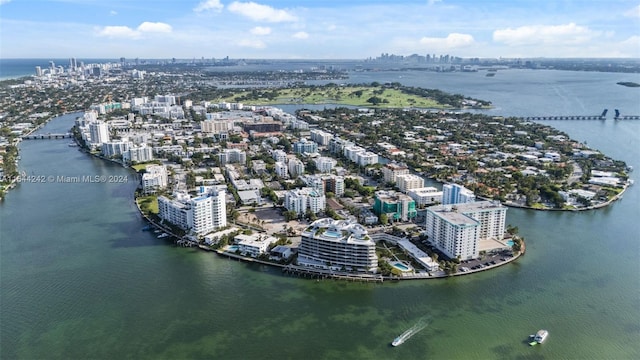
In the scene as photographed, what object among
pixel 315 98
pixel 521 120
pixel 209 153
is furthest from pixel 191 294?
pixel 315 98

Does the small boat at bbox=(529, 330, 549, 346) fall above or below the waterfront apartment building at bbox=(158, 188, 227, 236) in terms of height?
below

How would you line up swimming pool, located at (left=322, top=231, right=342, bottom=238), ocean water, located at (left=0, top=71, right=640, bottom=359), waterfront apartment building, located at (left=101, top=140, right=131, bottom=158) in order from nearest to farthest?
ocean water, located at (left=0, top=71, right=640, bottom=359)
swimming pool, located at (left=322, top=231, right=342, bottom=238)
waterfront apartment building, located at (left=101, top=140, right=131, bottom=158)

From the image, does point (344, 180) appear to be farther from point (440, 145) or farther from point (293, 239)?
point (440, 145)

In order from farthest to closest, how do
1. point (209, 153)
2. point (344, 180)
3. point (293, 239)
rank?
1. point (209, 153)
2. point (344, 180)
3. point (293, 239)

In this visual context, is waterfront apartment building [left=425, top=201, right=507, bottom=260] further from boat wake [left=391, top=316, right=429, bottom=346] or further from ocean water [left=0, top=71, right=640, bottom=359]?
boat wake [left=391, top=316, right=429, bottom=346]

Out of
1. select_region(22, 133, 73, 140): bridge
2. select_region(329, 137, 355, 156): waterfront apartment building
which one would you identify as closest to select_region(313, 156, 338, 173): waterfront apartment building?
select_region(329, 137, 355, 156): waterfront apartment building

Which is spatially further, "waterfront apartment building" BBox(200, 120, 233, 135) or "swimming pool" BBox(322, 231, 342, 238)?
"waterfront apartment building" BBox(200, 120, 233, 135)

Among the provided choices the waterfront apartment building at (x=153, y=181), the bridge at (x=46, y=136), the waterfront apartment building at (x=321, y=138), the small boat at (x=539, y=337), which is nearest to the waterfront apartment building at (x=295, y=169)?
the waterfront apartment building at (x=153, y=181)
